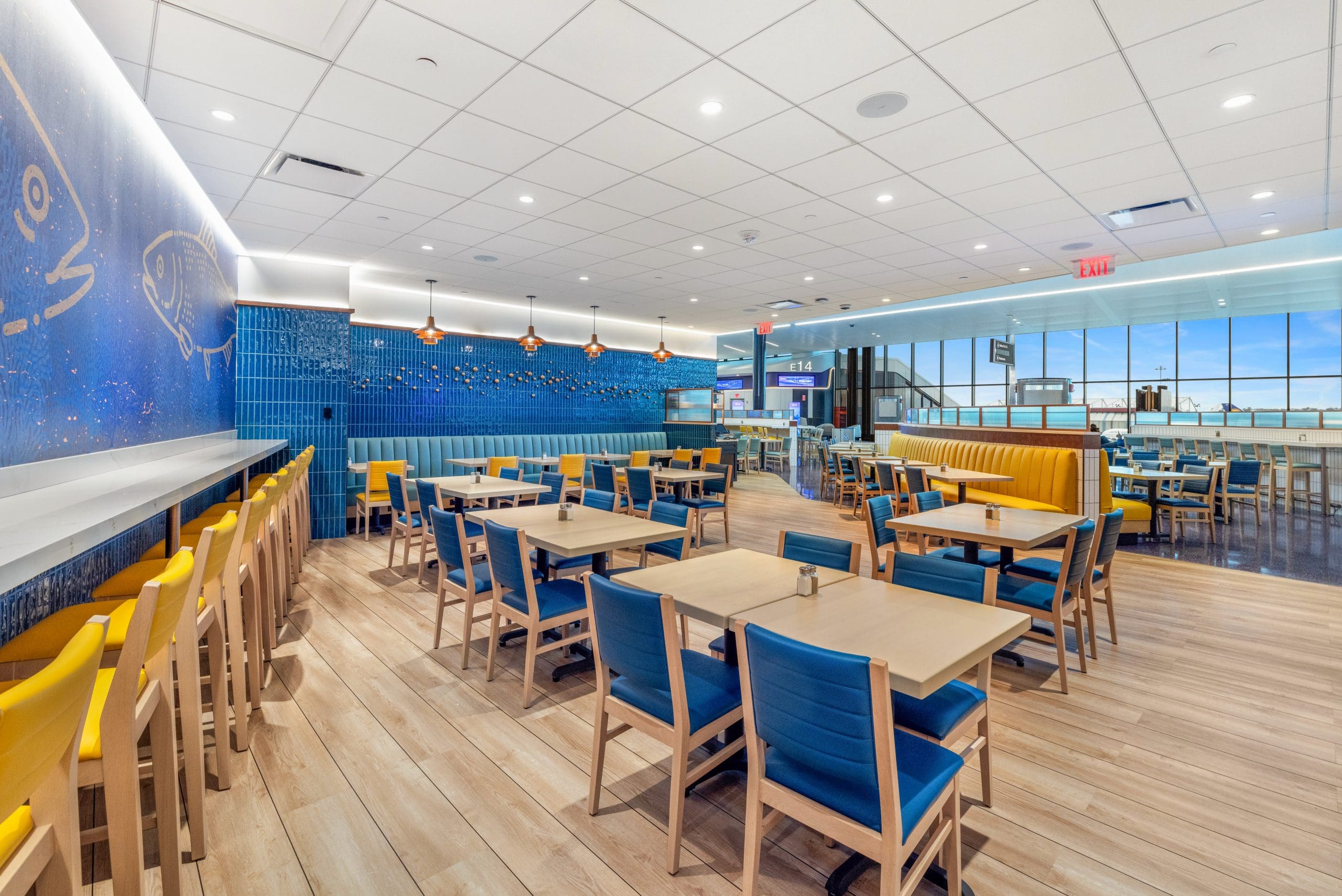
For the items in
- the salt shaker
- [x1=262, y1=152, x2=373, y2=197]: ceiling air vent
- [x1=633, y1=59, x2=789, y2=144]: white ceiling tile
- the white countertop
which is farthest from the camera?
[x1=262, y1=152, x2=373, y2=197]: ceiling air vent

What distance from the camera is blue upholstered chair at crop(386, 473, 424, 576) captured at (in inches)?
214

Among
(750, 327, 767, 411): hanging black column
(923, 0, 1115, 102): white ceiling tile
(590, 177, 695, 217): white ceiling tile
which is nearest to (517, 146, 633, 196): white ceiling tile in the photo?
(590, 177, 695, 217): white ceiling tile

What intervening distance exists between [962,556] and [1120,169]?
→ 3.10 m

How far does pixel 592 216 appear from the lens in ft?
18.5

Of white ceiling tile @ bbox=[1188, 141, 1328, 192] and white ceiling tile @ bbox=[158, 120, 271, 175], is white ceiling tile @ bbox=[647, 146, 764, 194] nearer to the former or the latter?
white ceiling tile @ bbox=[158, 120, 271, 175]

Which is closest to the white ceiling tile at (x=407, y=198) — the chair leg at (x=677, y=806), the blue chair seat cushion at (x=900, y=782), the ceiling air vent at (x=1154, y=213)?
the chair leg at (x=677, y=806)

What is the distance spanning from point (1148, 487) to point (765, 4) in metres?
7.36

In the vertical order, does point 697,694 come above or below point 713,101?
below

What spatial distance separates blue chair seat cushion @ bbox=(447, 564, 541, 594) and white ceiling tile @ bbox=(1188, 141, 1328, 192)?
5605mm

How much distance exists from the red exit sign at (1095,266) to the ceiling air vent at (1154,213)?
120 centimetres

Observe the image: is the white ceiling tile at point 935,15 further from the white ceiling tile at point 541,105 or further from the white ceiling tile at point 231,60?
the white ceiling tile at point 231,60

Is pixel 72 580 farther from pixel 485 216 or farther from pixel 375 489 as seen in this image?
pixel 375 489

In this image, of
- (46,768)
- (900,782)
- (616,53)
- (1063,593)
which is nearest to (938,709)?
(900,782)

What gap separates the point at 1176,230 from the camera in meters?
5.89
